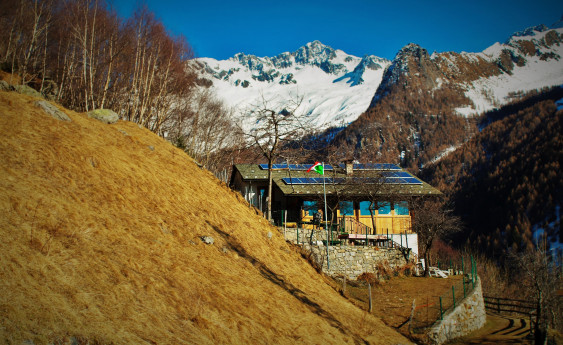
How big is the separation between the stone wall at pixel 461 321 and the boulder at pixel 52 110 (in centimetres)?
1915

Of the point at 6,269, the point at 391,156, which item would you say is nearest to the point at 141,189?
the point at 6,269

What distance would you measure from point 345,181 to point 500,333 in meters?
15.3

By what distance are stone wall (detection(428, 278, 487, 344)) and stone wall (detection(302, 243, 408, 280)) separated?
16.1 ft

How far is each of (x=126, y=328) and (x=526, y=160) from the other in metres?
143

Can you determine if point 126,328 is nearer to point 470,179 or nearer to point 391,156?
point 470,179

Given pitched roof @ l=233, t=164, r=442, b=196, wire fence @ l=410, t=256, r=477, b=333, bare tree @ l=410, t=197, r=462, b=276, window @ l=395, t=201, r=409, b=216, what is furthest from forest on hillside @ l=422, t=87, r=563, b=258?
wire fence @ l=410, t=256, r=477, b=333

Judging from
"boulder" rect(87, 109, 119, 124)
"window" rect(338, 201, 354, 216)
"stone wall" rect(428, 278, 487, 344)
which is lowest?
"stone wall" rect(428, 278, 487, 344)

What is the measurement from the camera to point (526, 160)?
124m

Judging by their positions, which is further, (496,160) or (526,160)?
(496,160)

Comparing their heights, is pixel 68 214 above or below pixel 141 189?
below

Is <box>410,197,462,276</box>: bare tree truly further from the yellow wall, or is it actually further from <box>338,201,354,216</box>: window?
<box>338,201,354,216</box>: window

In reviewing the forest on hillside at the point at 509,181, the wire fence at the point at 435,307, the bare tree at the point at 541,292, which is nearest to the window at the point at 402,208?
the bare tree at the point at 541,292

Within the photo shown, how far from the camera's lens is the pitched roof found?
3047cm

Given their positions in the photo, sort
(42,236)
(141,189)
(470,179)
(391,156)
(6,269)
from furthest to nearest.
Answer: (391,156) → (470,179) → (141,189) → (42,236) → (6,269)
